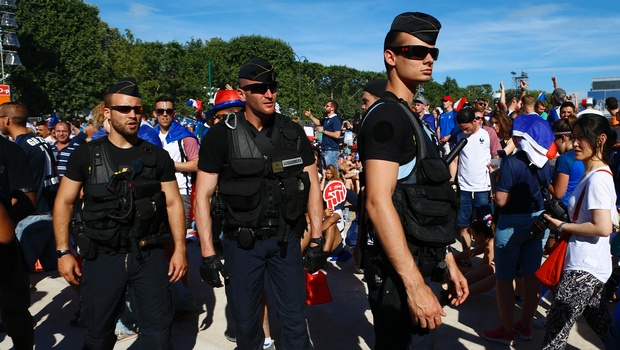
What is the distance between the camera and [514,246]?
→ 13.4ft

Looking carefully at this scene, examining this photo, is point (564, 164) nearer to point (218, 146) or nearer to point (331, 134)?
point (218, 146)

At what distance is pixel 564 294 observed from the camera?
3.31 m

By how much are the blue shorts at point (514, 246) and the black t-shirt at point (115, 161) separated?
280cm

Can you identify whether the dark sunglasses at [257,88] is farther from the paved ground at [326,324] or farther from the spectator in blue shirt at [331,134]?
the spectator in blue shirt at [331,134]

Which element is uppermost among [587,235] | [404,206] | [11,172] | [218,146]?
[218,146]

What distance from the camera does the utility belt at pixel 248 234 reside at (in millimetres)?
3262

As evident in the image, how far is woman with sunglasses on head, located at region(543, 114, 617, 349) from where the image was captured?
320 centimetres

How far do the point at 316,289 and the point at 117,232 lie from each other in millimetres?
2242

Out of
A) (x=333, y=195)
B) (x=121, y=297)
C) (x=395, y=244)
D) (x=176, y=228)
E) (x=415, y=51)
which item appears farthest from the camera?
(x=333, y=195)

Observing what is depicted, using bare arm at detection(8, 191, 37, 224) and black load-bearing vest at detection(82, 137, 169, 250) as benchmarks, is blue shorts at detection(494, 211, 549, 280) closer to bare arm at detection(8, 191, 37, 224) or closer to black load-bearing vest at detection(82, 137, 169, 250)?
black load-bearing vest at detection(82, 137, 169, 250)

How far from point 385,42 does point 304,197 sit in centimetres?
143

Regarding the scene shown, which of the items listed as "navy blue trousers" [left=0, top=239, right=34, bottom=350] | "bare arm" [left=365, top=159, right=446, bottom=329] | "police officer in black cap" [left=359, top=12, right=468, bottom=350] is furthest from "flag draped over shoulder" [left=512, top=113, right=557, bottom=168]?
"navy blue trousers" [left=0, top=239, right=34, bottom=350]

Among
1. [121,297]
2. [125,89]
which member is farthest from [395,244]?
[125,89]

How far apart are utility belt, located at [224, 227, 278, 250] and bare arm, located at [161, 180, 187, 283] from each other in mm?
412
